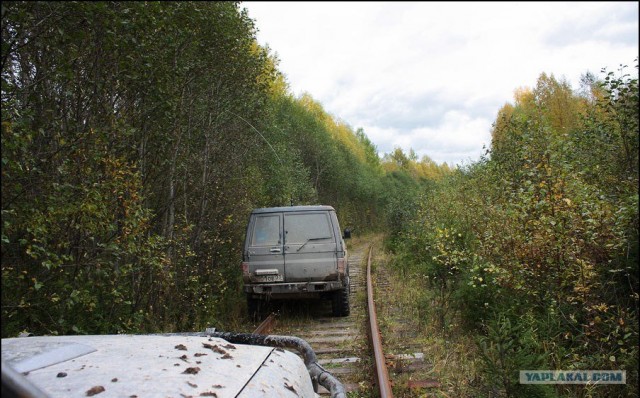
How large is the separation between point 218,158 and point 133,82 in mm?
3983

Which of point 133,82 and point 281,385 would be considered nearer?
point 281,385

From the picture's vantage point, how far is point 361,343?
277 inches

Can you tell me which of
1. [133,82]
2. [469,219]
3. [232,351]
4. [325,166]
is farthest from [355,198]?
[232,351]

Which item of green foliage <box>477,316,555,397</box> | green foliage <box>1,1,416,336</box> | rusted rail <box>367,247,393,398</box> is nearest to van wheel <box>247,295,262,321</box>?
green foliage <box>1,1,416,336</box>

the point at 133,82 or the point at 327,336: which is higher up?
the point at 133,82

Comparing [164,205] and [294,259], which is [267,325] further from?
[164,205]

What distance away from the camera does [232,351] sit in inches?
92.4

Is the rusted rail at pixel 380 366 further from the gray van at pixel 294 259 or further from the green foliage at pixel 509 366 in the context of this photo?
the gray van at pixel 294 259

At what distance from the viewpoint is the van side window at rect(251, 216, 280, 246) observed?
29.6ft

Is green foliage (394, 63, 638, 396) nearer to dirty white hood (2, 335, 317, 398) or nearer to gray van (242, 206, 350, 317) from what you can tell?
gray van (242, 206, 350, 317)

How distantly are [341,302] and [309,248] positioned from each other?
1247mm

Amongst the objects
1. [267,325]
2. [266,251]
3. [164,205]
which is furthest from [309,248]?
[164,205]

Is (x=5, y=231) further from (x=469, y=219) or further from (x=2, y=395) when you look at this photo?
(x=469, y=219)

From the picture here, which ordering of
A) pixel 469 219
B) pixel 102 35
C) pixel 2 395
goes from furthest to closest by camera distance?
pixel 469 219 → pixel 102 35 → pixel 2 395
